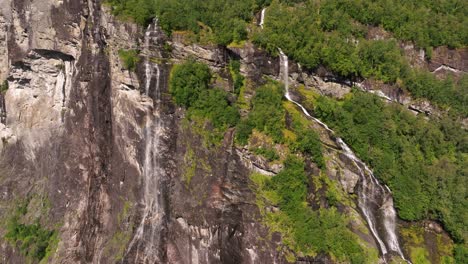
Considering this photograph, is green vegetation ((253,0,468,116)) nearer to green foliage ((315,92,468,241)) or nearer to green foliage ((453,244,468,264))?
green foliage ((315,92,468,241))

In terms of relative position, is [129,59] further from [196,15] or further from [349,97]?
[349,97]

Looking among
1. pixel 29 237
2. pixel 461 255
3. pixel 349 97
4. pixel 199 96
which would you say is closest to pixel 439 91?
pixel 349 97

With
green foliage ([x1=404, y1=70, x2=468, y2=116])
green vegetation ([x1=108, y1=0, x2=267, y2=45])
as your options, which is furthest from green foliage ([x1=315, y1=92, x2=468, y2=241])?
green vegetation ([x1=108, y1=0, x2=267, y2=45])

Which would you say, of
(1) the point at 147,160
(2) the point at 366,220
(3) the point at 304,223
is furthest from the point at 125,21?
(2) the point at 366,220

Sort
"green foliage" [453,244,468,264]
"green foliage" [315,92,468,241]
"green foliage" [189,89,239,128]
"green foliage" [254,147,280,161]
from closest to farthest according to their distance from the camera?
"green foliage" [254,147,280,161] → "green foliage" [453,244,468,264] → "green foliage" [189,89,239,128] → "green foliage" [315,92,468,241]

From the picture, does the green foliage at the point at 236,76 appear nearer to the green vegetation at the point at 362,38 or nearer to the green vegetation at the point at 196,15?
the green vegetation at the point at 196,15

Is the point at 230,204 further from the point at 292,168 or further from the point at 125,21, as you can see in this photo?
the point at 125,21
